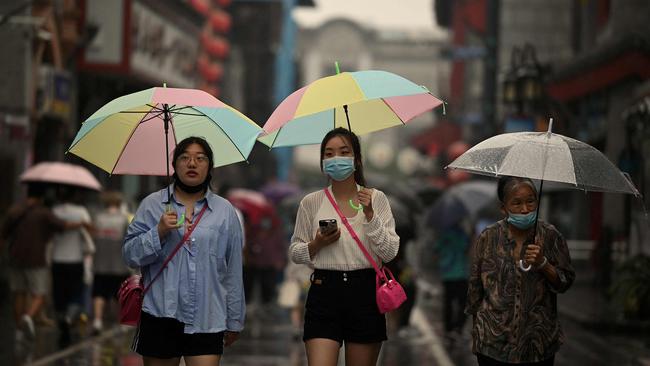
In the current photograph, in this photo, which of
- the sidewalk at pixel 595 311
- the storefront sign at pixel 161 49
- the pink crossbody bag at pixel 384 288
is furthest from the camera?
the storefront sign at pixel 161 49

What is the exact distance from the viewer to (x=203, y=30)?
43.6 m

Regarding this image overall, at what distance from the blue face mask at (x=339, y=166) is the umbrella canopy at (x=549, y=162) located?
22.3 inches

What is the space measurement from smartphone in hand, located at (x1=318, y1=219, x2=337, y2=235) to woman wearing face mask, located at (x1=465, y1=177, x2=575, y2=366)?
76cm

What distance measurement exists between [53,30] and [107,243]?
31.5 feet

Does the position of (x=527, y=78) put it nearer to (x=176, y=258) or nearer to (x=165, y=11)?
(x=165, y=11)

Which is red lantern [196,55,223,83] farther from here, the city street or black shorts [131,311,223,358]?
black shorts [131,311,223,358]

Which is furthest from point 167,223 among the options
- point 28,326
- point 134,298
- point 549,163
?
point 28,326

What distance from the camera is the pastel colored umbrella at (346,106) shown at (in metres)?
8.01

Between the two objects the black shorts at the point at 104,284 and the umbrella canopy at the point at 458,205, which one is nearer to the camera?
the black shorts at the point at 104,284

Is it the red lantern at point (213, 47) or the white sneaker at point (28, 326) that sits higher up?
the red lantern at point (213, 47)

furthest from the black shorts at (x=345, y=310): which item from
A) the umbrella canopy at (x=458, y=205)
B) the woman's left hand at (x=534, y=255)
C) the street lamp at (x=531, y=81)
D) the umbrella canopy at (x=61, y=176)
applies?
the street lamp at (x=531, y=81)

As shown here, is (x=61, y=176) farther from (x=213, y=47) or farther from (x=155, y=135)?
(x=213, y=47)

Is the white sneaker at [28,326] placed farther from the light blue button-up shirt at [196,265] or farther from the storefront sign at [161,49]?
the storefront sign at [161,49]

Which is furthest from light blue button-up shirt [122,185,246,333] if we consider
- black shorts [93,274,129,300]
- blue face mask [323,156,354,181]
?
black shorts [93,274,129,300]
